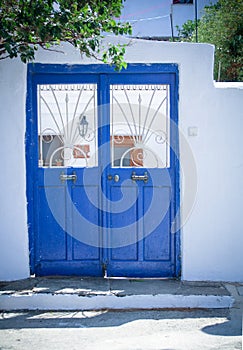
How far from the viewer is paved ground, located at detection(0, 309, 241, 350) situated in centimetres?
480

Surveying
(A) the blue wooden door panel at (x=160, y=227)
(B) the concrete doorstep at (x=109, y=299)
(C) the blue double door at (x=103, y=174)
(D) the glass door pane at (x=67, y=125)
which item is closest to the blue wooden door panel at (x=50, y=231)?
(C) the blue double door at (x=103, y=174)

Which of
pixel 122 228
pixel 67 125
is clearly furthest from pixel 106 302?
pixel 67 125

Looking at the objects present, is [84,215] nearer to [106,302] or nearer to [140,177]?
[140,177]

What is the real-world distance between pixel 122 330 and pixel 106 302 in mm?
646

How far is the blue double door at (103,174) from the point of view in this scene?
20.7ft

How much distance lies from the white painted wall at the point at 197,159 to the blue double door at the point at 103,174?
142mm

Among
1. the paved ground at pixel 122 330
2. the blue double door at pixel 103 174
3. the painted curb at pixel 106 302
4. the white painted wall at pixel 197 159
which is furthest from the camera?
the blue double door at pixel 103 174

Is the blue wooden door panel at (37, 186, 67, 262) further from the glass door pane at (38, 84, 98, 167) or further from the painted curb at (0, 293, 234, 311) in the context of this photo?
the painted curb at (0, 293, 234, 311)

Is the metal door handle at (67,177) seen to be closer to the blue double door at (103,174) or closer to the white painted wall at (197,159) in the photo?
the blue double door at (103,174)

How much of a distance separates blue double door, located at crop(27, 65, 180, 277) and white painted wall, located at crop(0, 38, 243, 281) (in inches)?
5.6

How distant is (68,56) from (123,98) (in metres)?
0.77

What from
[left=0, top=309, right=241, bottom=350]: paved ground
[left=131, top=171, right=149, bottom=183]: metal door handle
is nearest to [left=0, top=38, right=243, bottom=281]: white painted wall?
[left=131, top=171, right=149, bottom=183]: metal door handle

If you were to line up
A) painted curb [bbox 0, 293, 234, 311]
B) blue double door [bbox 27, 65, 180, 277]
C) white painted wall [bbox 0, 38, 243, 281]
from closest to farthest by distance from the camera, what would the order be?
painted curb [bbox 0, 293, 234, 311], white painted wall [bbox 0, 38, 243, 281], blue double door [bbox 27, 65, 180, 277]

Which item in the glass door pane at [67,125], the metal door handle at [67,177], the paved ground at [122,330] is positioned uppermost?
the glass door pane at [67,125]
